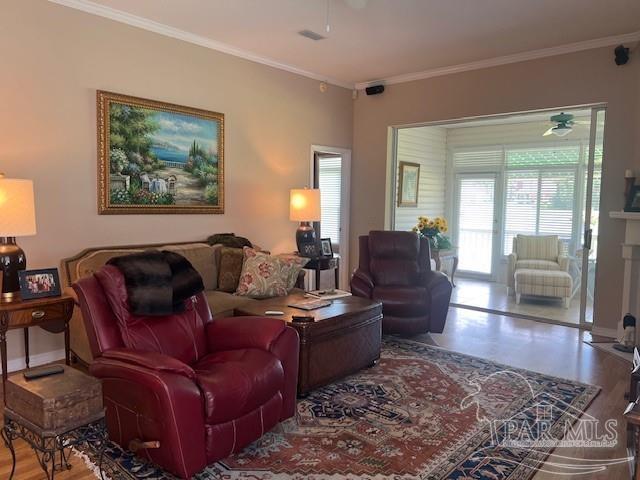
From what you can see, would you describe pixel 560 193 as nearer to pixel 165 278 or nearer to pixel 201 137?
pixel 201 137

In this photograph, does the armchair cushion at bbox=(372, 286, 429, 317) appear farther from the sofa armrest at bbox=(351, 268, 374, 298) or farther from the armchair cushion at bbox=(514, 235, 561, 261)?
the armchair cushion at bbox=(514, 235, 561, 261)

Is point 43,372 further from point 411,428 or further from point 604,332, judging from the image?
point 604,332

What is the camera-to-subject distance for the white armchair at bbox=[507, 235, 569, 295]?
21.7 ft

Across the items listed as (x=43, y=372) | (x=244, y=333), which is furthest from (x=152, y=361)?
(x=244, y=333)

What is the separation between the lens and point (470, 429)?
2.78 m

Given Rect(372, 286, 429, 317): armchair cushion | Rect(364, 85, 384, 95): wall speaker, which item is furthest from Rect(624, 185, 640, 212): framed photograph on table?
Rect(364, 85, 384, 95): wall speaker

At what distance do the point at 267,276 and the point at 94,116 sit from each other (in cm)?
202

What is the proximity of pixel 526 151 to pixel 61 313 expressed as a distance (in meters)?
6.99

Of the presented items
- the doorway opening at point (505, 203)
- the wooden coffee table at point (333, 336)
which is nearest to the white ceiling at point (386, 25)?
the doorway opening at point (505, 203)

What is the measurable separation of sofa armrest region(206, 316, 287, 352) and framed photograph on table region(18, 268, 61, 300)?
1.34 metres

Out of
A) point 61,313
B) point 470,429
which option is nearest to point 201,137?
point 61,313

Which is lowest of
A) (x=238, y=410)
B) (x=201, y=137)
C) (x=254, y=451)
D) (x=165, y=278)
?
(x=254, y=451)

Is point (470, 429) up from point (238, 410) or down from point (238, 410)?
down

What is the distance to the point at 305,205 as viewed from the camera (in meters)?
5.44
